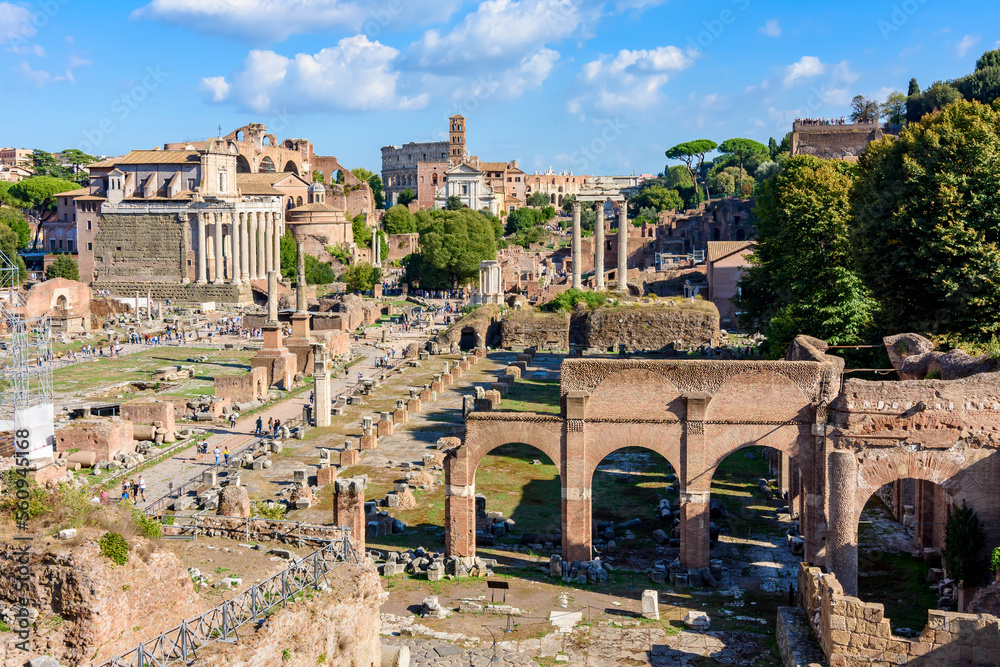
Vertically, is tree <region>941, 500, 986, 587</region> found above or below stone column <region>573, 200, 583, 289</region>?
below

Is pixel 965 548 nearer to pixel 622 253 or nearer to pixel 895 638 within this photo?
pixel 895 638

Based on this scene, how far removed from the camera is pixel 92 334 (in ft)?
219

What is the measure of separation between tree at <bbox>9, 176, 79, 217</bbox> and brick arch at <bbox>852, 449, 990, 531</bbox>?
111745 millimetres

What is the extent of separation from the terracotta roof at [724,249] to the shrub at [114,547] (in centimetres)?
6408

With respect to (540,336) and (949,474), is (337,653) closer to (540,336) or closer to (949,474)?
(949,474)

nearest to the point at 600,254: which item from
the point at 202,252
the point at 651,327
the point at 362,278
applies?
the point at 651,327

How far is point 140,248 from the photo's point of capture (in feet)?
311

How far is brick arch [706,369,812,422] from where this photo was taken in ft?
72.2

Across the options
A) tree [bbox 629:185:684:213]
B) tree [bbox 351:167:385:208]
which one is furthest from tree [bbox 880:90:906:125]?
tree [bbox 351:167:385:208]

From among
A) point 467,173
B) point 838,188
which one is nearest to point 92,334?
point 838,188

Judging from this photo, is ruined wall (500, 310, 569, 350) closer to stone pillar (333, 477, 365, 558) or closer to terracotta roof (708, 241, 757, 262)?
terracotta roof (708, 241, 757, 262)

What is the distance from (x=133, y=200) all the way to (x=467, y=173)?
202 feet

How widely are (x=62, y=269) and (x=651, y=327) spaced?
196 feet

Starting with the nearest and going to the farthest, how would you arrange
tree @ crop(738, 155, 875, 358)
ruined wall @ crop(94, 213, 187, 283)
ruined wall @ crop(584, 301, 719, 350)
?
1. tree @ crop(738, 155, 875, 358)
2. ruined wall @ crop(584, 301, 719, 350)
3. ruined wall @ crop(94, 213, 187, 283)
